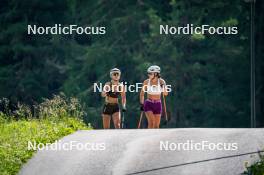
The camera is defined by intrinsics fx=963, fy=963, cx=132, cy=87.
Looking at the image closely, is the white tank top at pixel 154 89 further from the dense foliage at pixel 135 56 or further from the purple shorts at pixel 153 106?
the dense foliage at pixel 135 56

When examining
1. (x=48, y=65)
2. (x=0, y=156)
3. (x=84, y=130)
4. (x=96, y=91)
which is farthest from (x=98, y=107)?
(x=0, y=156)

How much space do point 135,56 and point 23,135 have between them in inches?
1243

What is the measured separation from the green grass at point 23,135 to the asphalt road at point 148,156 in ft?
0.74

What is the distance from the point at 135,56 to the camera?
164 ft

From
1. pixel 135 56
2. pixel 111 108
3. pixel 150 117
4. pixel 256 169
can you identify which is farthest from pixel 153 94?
pixel 135 56

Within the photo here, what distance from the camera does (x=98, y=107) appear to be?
51438 millimetres

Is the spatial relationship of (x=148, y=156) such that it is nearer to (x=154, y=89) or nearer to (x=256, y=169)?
(x=256, y=169)

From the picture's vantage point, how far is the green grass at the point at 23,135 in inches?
663

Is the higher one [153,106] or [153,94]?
[153,94]

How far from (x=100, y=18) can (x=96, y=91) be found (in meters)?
4.22

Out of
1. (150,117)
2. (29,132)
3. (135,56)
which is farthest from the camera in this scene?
(135,56)

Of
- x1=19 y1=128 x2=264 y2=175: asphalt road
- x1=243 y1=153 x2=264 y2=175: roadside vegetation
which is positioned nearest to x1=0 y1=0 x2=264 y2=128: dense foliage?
x1=19 y1=128 x2=264 y2=175: asphalt road

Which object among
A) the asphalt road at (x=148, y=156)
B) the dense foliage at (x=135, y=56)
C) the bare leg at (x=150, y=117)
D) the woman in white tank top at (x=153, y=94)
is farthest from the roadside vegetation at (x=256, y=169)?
the dense foliage at (x=135, y=56)

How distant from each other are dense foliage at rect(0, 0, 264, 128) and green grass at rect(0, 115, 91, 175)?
27.9 meters
